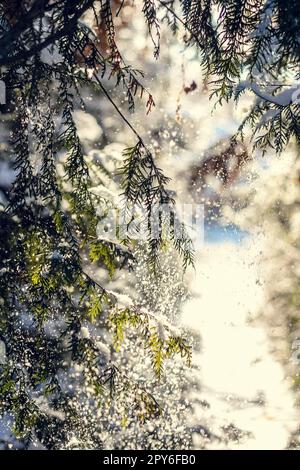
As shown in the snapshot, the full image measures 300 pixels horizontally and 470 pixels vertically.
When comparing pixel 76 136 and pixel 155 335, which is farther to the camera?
pixel 155 335

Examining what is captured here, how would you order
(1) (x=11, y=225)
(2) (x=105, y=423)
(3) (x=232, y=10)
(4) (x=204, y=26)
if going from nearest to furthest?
(3) (x=232, y=10)
(4) (x=204, y=26)
(1) (x=11, y=225)
(2) (x=105, y=423)

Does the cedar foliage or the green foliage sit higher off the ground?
the cedar foliage

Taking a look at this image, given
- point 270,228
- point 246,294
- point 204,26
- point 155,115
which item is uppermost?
point 155,115

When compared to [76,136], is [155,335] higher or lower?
lower

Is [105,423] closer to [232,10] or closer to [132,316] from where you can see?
[132,316]

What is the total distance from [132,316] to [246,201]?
5.97 metres

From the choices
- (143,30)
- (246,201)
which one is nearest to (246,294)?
(246,201)

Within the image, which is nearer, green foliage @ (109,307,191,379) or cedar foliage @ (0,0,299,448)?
cedar foliage @ (0,0,299,448)

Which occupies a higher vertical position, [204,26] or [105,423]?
[204,26]

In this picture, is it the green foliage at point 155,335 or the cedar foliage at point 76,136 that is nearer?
the cedar foliage at point 76,136

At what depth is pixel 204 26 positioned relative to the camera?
1.94 meters

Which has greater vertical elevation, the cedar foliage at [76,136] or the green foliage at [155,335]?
the cedar foliage at [76,136]

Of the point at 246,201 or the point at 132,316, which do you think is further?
the point at 246,201

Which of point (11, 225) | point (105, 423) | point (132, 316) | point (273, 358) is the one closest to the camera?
point (132, 316)
